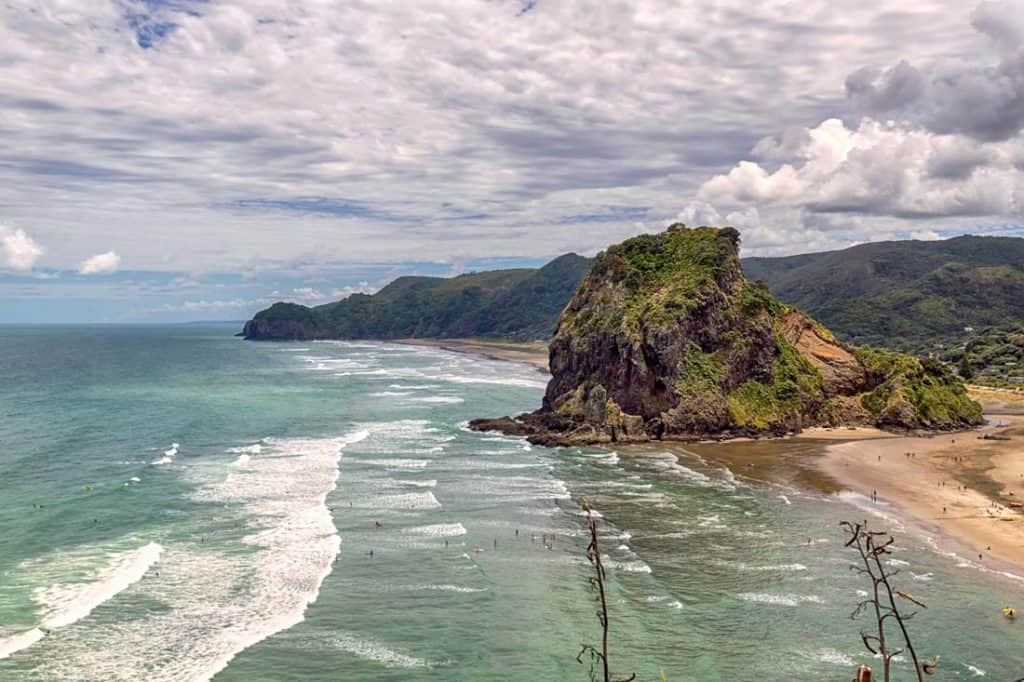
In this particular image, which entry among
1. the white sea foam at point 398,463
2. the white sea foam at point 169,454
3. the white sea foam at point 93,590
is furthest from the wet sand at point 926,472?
the white sea foam at point 169,454

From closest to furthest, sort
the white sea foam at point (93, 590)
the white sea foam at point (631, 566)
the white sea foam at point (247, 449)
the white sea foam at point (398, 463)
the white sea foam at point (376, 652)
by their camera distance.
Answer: the white sea foam at point (376, 652), the white sea foam at point (93, 590), the white sea foam at point (631, 566), the white sea foam at point (398, 463), the white sea foam at point (247, 449)

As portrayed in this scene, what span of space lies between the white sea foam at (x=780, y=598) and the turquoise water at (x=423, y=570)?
174 mm

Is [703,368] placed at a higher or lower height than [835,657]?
higher

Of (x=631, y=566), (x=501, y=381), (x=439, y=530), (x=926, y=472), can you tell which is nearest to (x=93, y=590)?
(x=439, y=530)

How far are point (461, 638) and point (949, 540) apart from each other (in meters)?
34.7

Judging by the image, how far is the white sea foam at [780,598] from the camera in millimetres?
40281

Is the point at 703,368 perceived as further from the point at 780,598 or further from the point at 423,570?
the point at 423,570

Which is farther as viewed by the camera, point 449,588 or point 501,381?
point 501,381

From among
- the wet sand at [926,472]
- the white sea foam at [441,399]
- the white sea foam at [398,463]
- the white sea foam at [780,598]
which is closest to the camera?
the white sea foam at [780,598]

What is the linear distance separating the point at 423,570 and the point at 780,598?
19.9m

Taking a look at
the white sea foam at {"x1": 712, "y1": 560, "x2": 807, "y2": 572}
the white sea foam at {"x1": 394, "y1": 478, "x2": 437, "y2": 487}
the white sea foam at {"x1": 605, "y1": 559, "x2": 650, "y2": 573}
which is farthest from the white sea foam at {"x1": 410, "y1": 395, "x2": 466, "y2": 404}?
the white sea foam at {"x1": 712, "y1": 560, "x2": 807, "y2": 572}

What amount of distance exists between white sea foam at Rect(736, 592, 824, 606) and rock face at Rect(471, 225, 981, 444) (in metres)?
45.7

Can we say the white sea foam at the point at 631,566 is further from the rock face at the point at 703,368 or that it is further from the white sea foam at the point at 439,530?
the rock face at the point at 703,368

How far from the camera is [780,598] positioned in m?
40.8
